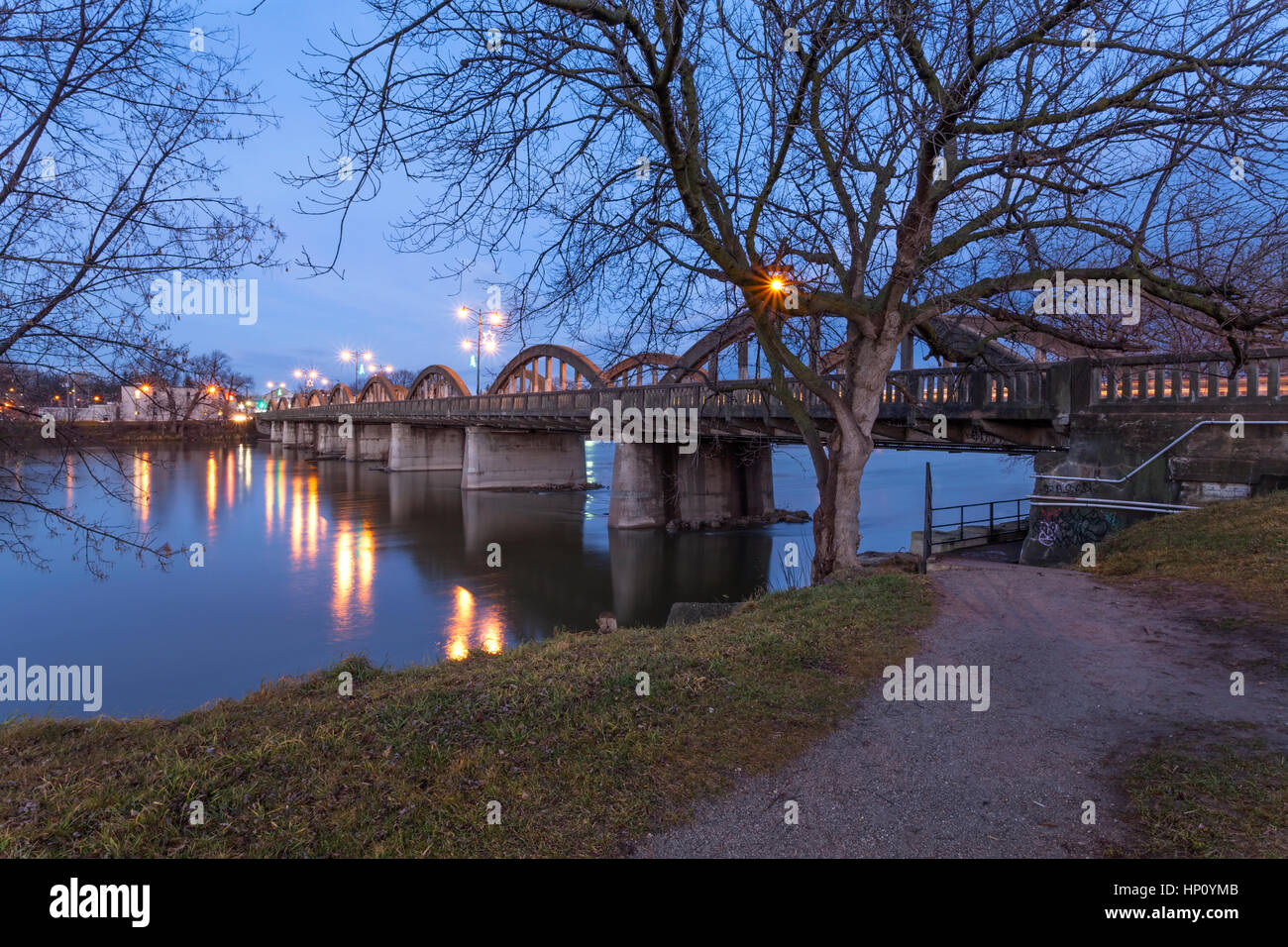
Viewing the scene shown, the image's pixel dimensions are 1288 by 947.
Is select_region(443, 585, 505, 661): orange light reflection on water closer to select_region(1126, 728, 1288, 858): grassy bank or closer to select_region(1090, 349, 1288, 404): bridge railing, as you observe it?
select_region(1090, 349, 1288, 404): bridge railing

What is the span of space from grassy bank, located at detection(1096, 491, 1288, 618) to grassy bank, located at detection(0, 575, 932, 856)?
16.9 feet

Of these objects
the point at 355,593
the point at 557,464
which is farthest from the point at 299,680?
the point at 557,464

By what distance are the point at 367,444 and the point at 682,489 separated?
6557 centimetres

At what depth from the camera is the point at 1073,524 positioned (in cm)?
1406

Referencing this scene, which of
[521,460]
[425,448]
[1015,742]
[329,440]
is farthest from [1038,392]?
[329,440]

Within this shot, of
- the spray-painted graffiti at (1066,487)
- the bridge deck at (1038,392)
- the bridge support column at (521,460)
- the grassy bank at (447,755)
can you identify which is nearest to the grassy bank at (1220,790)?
the grassy bank at (447,755)

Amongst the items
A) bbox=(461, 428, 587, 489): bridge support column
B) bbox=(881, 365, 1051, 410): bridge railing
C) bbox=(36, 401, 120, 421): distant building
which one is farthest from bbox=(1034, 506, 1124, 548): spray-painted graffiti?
bbox=(461, 428, 587, 489): bridge support column

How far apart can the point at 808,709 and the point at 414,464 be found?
77.0m

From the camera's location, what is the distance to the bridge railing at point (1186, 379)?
1206 centimetres

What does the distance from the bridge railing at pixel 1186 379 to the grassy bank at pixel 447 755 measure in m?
9.51

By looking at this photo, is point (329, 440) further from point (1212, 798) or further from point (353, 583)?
point (1212, 798)

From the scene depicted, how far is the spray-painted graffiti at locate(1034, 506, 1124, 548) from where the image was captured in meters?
13.8
